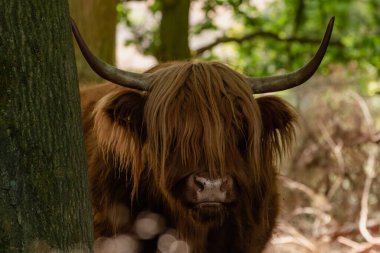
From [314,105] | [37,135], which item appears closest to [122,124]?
[37,135]

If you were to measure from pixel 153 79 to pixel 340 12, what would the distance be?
7551 mm

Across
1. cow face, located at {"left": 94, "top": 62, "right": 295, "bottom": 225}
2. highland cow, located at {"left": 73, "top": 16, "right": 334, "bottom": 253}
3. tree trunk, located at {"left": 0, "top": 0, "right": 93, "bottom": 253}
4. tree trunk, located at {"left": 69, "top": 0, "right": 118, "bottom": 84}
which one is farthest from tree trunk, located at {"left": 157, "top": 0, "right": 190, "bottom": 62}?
Result: tree trunk, located at {"left": 0, "top": 0, "right": 93, "bottom": 253}

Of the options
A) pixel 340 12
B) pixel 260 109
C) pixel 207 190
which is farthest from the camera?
pixel 340 12

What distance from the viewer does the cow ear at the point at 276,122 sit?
4730mm

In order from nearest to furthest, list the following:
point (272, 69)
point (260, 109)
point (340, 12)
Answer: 1. point (260, 109)
2. point (272, 69)
3. point (340, 12)

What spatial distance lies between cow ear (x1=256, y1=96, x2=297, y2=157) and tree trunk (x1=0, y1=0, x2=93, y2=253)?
1677mm

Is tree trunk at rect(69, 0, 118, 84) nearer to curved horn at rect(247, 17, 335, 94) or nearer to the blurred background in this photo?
the blurred background

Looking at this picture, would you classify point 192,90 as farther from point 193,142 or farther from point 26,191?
point 26,191

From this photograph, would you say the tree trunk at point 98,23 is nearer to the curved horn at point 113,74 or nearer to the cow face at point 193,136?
the cow face at point 193,136

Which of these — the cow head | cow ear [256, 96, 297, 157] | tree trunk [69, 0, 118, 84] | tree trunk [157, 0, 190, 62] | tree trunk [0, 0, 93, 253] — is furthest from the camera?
tree trunk [157, 0, 190, 62]

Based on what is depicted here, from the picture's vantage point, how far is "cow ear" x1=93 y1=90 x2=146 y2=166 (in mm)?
4430

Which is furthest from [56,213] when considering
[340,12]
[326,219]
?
[340,12]

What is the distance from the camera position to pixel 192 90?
14.6 feet

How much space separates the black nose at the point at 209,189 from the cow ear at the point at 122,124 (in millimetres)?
438
